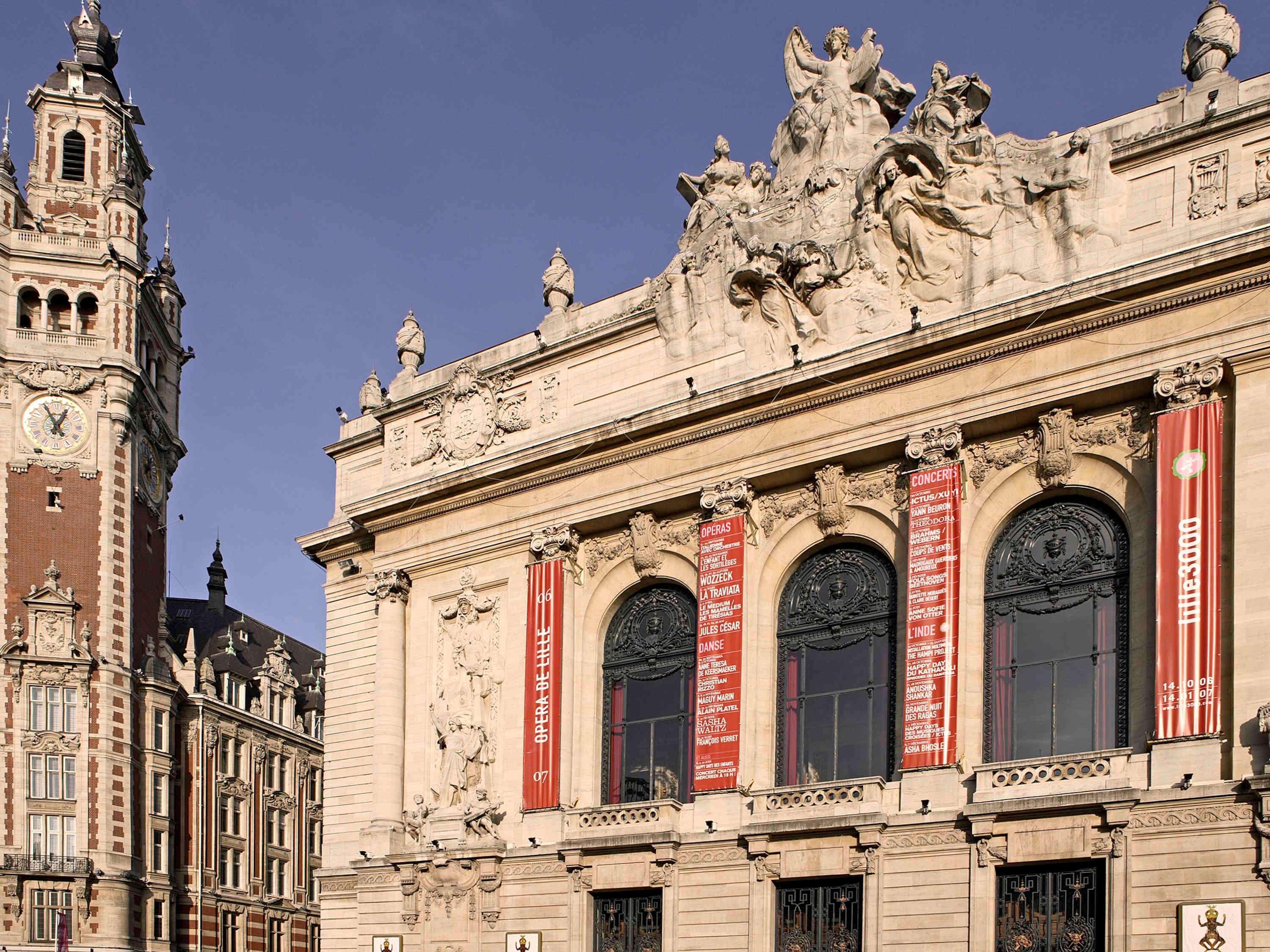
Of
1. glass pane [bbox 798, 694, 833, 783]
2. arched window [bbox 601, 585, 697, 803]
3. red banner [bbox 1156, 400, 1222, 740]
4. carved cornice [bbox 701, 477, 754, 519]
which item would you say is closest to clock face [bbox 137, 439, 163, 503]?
arched window [bbox 601, 585, 697, 803]

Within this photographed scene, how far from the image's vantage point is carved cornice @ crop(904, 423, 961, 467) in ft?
98.2

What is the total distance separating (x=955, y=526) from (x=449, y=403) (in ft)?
49.9

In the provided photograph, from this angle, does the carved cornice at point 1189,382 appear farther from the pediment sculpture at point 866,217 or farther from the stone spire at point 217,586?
the stone spire at point 217,586

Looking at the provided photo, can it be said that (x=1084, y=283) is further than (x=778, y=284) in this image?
No

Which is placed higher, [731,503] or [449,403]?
[449,403]

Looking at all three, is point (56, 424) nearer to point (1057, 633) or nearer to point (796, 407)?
point (796, 407)

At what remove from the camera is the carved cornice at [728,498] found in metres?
33.2

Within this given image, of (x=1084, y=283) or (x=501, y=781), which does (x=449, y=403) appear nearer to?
(x=501, y=781)

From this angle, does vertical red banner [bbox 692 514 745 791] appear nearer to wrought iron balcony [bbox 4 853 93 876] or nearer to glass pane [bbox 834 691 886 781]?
glass pane [bbox 834 691 886 781]

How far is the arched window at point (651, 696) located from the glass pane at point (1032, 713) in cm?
731

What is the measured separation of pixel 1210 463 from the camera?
26531 millimetres

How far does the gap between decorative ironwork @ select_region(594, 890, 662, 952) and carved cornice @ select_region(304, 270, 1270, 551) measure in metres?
9.41

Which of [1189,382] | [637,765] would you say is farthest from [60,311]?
[1189,382]

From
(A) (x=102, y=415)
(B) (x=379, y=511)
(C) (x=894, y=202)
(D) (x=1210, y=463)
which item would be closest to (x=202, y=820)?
(A) (x=102, y=415)
